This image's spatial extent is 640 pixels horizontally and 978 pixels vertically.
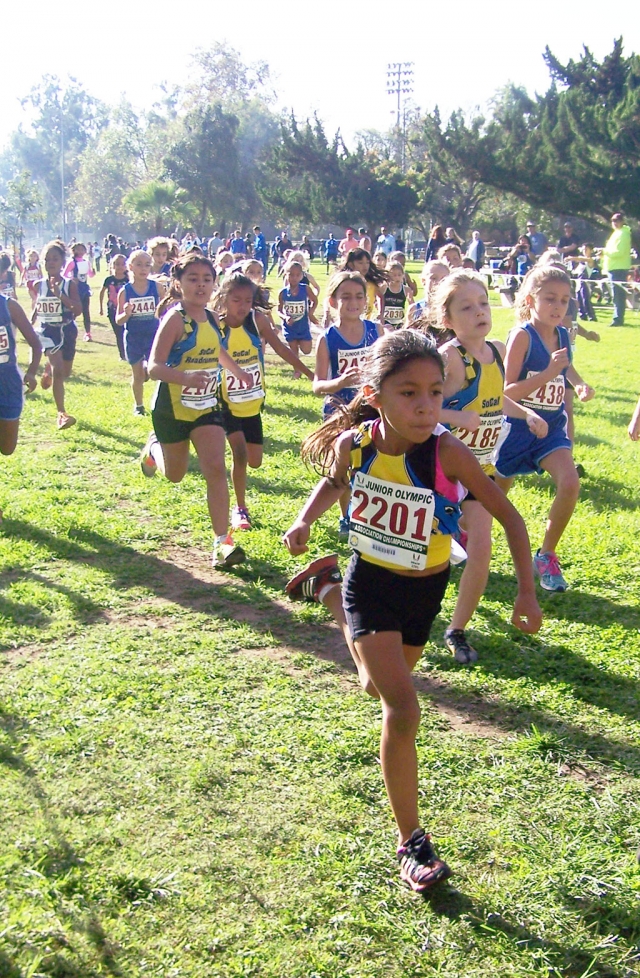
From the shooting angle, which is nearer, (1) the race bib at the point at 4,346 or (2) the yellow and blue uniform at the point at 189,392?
(2) the yellow and blue uniform at the point at 189,392

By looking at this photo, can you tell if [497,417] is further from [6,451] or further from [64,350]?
[64,350]

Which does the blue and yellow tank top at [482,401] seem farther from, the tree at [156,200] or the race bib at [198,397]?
the tree at [156,200]

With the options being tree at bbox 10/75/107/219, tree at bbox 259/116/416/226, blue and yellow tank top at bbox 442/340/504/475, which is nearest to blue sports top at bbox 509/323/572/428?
blue and yellow tank top at bbox 442/340/504/475

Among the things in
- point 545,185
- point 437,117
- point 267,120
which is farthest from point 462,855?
point 267,120

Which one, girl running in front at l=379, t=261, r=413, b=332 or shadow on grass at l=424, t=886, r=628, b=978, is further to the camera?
girl running in front at l=379, t=261, r=413, b=332

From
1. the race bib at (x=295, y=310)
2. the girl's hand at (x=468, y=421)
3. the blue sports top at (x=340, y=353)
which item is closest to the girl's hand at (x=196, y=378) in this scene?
the blue sports top at (x=340, y=353)

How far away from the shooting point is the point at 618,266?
23641 mm

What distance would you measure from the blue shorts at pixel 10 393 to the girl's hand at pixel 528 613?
5386 millimetres

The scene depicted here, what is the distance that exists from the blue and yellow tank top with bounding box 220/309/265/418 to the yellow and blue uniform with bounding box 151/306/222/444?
17.0 inches

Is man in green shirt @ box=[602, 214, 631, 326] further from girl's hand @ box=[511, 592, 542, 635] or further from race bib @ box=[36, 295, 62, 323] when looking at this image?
girl's hand @ box=[511, 592, 542, 635]

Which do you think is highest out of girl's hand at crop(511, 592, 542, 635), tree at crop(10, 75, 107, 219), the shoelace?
tree at crop(10, 75, 107, 219)

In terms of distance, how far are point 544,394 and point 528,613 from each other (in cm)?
329

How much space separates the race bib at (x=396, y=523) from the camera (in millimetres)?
3637

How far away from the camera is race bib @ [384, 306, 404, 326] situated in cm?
1426
